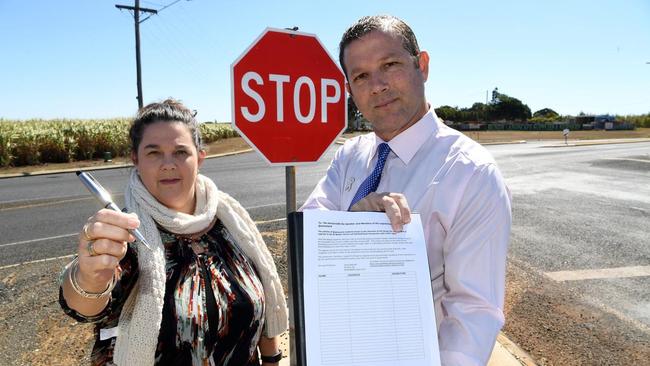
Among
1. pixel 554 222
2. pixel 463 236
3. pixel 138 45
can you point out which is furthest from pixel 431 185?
pixel 138 45

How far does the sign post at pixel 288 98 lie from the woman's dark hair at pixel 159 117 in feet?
0.76

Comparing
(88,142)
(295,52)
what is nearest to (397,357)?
(295,52)

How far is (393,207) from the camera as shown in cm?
128

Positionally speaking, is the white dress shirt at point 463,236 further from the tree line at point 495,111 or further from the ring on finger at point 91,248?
the tree line at point 495,111

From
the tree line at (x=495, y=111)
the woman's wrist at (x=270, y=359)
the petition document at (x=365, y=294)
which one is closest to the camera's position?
the petition document at (x=365, y=294)

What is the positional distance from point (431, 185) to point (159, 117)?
52.4 inches

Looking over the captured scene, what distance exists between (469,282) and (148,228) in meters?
1.32

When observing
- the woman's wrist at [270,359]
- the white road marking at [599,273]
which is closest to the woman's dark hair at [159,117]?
the woman's wrist at [270,359]

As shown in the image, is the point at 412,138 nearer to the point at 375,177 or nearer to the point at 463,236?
the point at 375,177

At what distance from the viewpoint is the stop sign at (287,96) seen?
2.18 meters

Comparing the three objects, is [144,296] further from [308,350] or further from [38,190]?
[38,190]

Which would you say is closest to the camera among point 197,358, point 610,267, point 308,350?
point 308,350

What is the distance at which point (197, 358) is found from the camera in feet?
6.07

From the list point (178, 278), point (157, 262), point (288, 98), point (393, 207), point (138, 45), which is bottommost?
point (178, 278)
